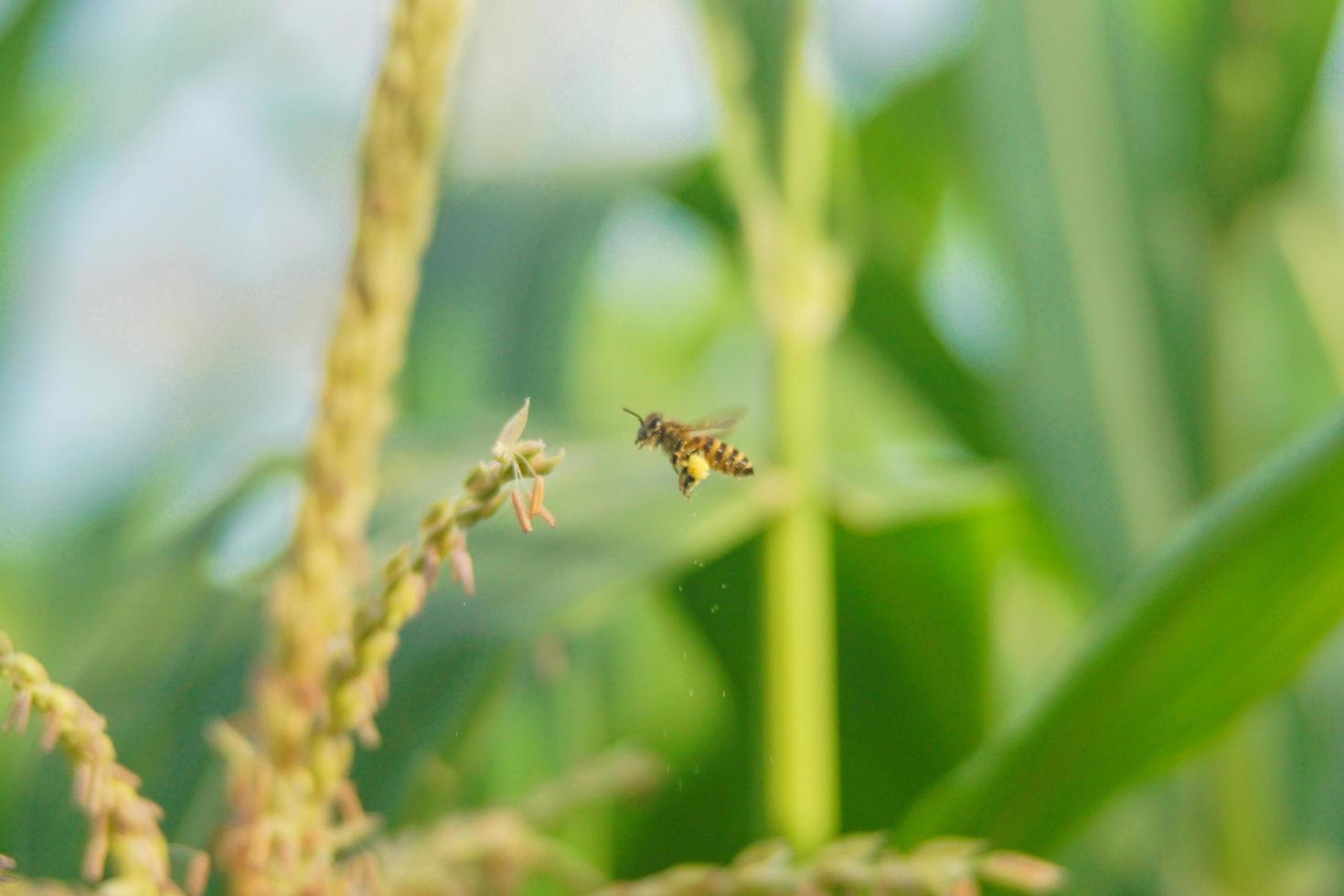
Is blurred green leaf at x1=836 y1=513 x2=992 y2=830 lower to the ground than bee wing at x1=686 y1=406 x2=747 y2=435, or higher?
higher

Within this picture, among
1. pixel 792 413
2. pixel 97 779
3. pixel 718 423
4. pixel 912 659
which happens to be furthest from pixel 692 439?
pixel 912 659

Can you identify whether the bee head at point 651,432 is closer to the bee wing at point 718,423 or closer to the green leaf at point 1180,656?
the bee wing at point 718,423

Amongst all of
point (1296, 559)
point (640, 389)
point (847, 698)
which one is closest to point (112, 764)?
point (1296, 559)

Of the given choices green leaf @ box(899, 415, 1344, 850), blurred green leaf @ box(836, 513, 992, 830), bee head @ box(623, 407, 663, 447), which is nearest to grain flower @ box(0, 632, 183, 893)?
bee head @ box(623, 407, 663, 447)

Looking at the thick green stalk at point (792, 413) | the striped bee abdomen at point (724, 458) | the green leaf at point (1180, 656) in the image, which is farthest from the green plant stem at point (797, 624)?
the striped bee abdomen at point (724, 458)

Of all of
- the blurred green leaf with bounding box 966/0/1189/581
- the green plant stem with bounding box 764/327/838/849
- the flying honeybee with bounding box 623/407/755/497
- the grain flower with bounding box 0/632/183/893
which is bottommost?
the grain flower with bounding box 0/632/183/893

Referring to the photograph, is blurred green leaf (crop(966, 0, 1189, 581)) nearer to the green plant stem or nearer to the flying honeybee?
the green plant stem
